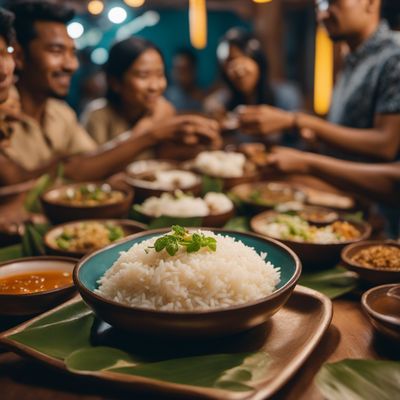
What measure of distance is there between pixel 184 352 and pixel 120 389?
0.69ft

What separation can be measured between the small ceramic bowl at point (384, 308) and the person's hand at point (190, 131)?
1.90 meters

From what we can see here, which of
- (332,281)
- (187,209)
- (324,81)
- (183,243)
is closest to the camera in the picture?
(183,243)

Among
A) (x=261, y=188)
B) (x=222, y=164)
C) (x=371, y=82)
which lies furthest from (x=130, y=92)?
(x=371, y=82)

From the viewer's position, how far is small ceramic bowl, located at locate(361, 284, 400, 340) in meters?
1.27

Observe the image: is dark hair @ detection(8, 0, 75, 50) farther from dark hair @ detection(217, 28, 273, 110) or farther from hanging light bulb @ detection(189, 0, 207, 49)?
hanging light bulb @ detection(189, 0, 207, 49)

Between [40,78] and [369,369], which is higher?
[40,78]

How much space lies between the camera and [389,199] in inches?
108

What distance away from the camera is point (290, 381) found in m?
1.20

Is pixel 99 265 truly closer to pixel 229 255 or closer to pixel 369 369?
pixel 229 255

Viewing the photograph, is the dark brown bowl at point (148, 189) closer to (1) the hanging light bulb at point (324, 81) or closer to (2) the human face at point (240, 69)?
(2) the human face at point (240, 69)

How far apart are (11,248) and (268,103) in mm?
4536

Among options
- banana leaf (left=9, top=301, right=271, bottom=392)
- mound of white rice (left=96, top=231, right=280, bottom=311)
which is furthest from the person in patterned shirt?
banana leaf (left=9, top=301, right=271, bottom=392)

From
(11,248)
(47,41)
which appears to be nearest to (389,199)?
(11,248)

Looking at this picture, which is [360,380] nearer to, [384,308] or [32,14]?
[384,308]
